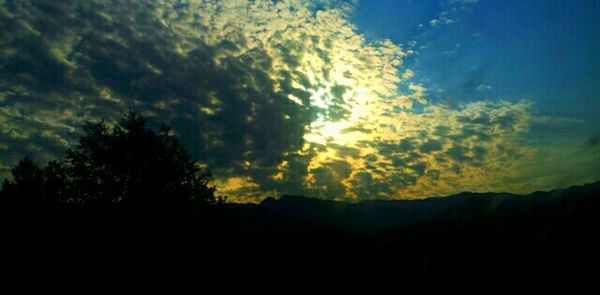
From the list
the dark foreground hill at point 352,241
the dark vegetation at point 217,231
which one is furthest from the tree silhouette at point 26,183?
the dark foreground hill at point 352,241

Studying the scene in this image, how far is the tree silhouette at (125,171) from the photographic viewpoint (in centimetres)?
3144

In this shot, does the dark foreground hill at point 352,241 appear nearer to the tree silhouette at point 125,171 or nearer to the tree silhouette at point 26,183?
the tree silhouette at point 125,171

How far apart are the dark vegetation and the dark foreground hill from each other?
74mm

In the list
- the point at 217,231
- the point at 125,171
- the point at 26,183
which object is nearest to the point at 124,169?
the point at 125,171

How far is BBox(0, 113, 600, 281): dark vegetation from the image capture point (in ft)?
54.3

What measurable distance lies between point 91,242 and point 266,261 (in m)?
12.7

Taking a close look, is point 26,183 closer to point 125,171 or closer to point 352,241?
point 125,171

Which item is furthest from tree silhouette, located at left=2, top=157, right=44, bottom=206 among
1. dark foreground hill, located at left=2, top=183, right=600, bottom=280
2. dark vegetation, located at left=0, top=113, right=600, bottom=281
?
dark foreground hill, located at left=2, top=183, right=600, bottom=280

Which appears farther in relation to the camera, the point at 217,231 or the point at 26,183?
the point at 26,183

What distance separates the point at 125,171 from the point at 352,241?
78.3 ft

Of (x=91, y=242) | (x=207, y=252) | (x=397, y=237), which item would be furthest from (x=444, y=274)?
(x=91, y=242)

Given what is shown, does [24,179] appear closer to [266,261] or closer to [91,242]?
[91,242]

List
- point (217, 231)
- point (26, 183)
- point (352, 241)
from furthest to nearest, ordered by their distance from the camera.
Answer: point (26, 183) < point (217, 231) < point (352, 241)

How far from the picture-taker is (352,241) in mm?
25547
